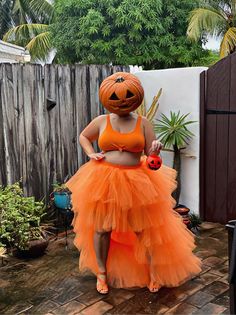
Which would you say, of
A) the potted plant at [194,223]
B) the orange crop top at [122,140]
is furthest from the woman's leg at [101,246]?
the potted plant at [194,223]

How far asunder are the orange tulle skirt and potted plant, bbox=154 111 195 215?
121cm

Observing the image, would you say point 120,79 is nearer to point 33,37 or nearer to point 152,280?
point 152,280

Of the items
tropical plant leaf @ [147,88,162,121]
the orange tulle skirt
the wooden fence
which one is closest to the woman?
the orange tulle skirt

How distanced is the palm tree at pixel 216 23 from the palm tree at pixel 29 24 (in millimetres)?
5692

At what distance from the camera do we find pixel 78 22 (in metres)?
11.3

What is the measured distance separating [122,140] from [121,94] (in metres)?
0.33

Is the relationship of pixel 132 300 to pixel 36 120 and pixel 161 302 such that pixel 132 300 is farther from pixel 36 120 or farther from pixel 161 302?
pixel 36 120

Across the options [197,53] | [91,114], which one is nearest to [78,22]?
[197,53]

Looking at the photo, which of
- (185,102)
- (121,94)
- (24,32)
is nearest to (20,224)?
(121,94)

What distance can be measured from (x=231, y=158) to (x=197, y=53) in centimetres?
849

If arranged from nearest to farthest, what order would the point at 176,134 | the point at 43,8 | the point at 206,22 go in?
the point at 176,134, the point at 206,22, the point at 43,8

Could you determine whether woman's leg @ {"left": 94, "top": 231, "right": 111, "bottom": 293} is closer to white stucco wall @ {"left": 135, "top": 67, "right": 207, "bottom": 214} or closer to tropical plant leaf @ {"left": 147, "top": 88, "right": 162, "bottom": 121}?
Result: white stucco wall @ {"left": 135, "top": 67, "right": 207, "bottom": 214}

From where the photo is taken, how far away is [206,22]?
41.9 feet

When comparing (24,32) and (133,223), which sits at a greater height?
(24,32)
